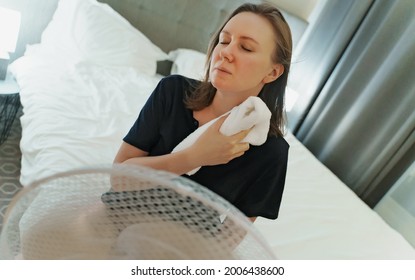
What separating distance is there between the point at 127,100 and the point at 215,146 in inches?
46.9

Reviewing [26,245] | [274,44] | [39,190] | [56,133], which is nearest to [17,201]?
[39,190]

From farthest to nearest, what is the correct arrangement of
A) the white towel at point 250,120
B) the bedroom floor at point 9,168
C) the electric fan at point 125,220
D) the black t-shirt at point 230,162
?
1. the bedroom floor at point 9,168
2. the black t-shirt at point 230,162
3. the white towel at point 250,120
4. the electric fan at point 125,220

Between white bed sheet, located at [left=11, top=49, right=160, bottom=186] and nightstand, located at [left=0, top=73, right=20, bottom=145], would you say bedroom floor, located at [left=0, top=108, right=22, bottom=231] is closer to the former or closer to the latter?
nightstand, located at [left=0, top=73, right=20, bottom=145]

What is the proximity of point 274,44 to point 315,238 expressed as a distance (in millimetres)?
951

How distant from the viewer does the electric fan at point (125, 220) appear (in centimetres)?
36

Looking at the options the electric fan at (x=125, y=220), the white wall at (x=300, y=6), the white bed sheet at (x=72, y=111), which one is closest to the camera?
the electric fan at (x=125, y=220)

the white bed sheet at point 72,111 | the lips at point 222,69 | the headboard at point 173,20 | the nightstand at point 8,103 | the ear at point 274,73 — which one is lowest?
the nightstand at point 8,103

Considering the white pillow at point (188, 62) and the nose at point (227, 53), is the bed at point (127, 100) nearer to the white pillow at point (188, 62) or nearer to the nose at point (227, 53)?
the white pillow at point (188, 62)

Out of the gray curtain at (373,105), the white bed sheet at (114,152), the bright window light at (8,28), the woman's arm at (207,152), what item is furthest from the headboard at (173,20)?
the woman's arm at (207,152)

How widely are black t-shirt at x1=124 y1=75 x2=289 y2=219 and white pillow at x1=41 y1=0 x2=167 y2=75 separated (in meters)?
1.31

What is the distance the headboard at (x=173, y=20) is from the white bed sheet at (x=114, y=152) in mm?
278

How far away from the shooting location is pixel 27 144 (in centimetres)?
129

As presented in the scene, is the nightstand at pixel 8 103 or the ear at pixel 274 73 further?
the nightstand at pixel 8 103
